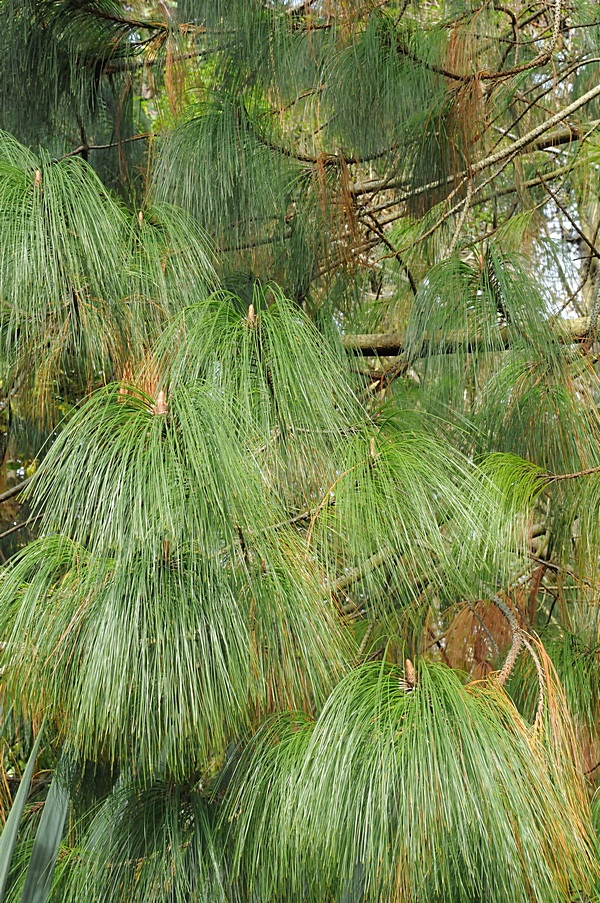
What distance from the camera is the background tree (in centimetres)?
65

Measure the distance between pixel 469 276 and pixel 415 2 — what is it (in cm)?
73

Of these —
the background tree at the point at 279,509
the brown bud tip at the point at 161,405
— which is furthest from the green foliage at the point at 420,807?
the brown bud tip at the point at 161,405

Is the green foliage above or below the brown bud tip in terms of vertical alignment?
below

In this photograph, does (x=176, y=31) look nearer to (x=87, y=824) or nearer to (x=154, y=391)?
(x=154, y=391)

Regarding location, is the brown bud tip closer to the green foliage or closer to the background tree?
the background tree

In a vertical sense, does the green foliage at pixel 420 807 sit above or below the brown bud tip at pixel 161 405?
below

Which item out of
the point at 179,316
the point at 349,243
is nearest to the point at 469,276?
the point at 349,243

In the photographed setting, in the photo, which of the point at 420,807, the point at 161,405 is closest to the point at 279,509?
the point at 161,405

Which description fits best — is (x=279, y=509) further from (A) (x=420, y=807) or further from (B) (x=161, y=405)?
(A) (x=420, y=807)

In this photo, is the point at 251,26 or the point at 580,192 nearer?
the point at 251,26

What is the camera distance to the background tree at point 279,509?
653mm

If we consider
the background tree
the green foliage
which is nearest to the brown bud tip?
the background tree

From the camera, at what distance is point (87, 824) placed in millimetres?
893

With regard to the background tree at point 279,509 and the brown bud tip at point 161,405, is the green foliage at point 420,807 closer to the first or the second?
the background tree at point 279,509
